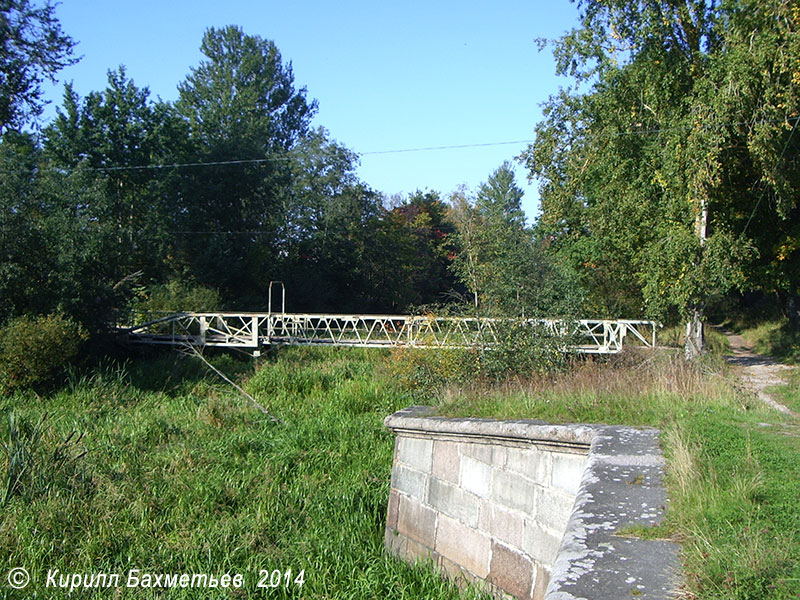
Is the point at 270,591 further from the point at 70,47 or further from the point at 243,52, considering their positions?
the point at 243,52

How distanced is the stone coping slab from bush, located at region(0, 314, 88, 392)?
44.5 feet

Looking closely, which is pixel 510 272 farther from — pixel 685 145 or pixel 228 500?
pixel 228 500

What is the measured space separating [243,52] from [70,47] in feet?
77.6

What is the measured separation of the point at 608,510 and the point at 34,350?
1575 centimetres

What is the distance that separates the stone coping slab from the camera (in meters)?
2.66

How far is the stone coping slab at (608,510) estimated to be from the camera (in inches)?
105

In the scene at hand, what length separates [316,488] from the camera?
28.8ft

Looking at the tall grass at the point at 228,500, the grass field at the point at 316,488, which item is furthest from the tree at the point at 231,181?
the grass field at the point at 316,488

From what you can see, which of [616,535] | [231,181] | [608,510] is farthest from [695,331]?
[231,181]

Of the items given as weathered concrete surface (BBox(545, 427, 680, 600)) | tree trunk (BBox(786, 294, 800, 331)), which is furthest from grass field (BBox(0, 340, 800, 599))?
tree trunk (BBox(786, 294, 800, 331))

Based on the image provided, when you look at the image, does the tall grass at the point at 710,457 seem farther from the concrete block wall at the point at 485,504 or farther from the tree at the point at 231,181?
the tree at the point at 231,181

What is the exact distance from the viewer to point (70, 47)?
21.7 m

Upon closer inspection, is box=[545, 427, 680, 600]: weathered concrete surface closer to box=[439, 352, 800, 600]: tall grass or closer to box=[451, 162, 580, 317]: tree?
box=[439, 352, 800, 600]: tall grass

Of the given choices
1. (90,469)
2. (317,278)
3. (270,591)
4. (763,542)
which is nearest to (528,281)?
(90,469)
